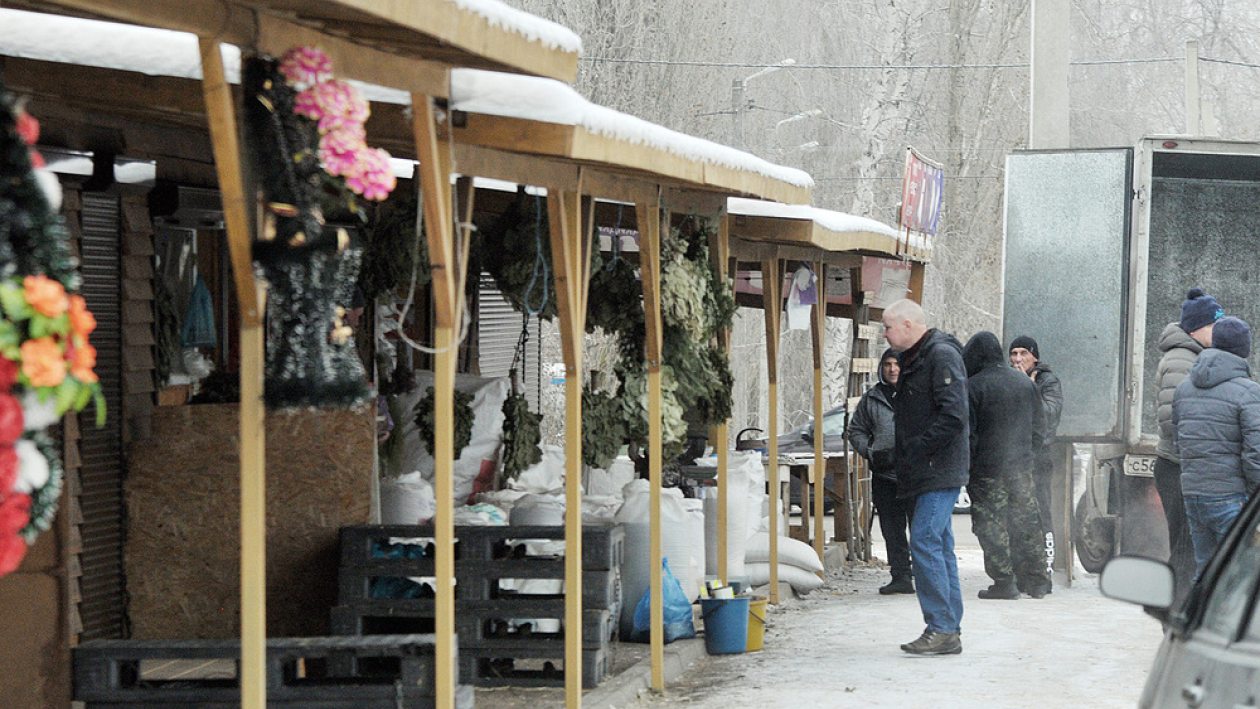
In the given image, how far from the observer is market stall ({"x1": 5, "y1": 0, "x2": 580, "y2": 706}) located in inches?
153

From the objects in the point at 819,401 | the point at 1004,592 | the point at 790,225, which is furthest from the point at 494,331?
the point at 1004,592

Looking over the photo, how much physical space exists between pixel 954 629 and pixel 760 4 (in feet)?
97.0

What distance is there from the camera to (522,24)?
4.50 metres

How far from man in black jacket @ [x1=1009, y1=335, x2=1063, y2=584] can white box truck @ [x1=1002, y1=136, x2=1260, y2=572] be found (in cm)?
24

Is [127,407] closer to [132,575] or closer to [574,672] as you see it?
[132,575]

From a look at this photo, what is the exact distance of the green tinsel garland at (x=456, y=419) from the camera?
8578 millimetres

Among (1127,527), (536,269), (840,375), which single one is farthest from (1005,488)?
(840,375)

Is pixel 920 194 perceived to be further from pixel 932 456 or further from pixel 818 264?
pixel 932 456

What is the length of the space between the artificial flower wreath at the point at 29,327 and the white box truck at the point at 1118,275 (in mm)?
10129

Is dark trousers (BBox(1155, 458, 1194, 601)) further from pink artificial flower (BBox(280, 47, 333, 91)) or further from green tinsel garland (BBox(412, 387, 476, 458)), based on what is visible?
pink artificial flower (BBox(280, 47, 333, 91))

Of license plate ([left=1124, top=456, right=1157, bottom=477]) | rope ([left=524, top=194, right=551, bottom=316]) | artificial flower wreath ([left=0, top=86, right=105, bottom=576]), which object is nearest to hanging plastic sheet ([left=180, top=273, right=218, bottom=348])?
rope ([left=524, top=194, right=551, bottom=316])

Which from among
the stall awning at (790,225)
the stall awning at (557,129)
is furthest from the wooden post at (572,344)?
the stall awning at (790,225)

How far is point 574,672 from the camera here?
661cm

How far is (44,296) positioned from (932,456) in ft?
22.3
